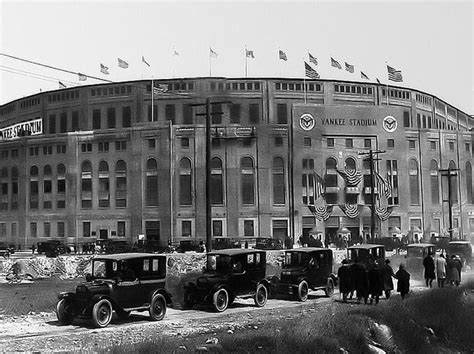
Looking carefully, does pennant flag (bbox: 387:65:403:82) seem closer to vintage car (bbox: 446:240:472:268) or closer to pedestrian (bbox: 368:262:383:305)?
vintage car (bbox: 446:240:472:268)

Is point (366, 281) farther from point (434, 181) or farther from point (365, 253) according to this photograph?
point (434, 181)

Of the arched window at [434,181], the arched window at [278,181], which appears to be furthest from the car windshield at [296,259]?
the arched window at [434,181]

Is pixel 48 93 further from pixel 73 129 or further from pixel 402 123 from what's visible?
pixel 402 123

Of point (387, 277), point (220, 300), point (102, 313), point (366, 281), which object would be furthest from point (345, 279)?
point (102, 313)

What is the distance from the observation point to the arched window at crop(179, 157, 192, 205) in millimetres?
58375

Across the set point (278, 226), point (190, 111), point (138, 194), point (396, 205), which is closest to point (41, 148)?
point (138, 194)

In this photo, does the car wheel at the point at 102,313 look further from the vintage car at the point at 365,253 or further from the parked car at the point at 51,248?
the parked car at the point at 51,248

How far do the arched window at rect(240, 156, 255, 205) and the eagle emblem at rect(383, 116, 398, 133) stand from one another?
46.8 feet

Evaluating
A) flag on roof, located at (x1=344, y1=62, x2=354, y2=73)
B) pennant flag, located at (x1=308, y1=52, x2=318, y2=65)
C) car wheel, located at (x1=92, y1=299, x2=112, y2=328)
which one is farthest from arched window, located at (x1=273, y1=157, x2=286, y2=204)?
car wheel, located at (x1=92, y1=299, x2=112, y2=328)

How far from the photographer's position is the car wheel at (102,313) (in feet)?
55.3

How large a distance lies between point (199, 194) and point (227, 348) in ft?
144

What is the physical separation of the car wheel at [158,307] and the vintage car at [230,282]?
201cm

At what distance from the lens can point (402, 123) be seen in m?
62.0

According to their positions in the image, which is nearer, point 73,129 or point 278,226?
point 278,226
